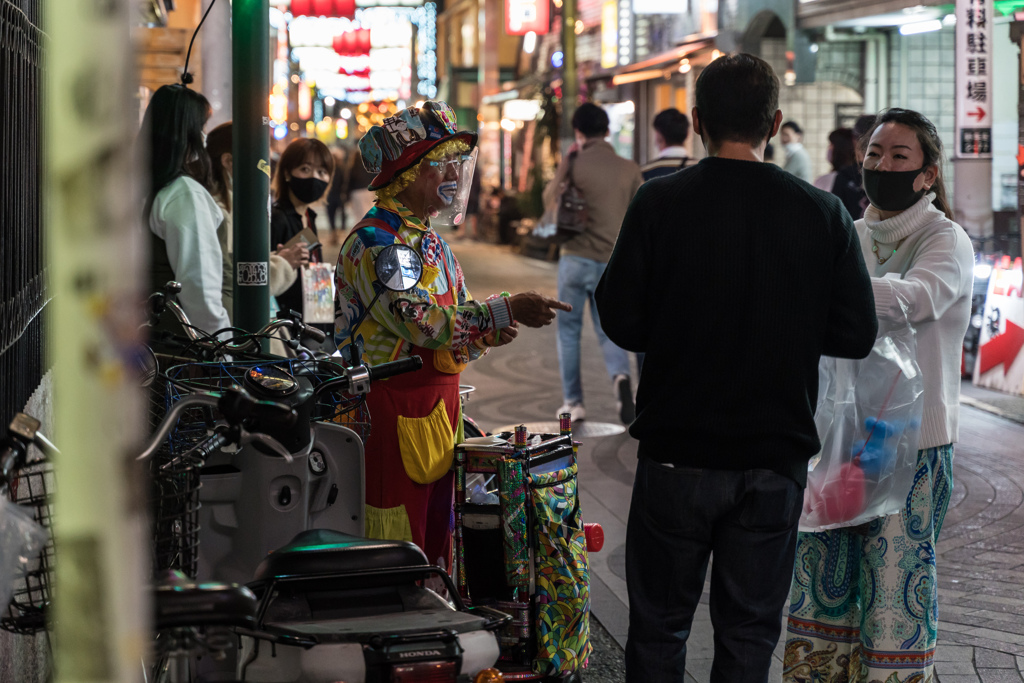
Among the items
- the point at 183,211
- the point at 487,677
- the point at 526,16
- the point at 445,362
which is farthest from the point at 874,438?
the point at 526,16

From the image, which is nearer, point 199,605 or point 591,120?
point 199,605

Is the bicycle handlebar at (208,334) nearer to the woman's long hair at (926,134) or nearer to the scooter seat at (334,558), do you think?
the scooter seat at (334,558)

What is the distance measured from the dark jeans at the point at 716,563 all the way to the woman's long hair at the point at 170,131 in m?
2.53

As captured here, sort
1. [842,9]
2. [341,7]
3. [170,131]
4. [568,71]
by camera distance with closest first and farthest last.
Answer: [170,131]
[842,9]
[568,71]
[341,7]

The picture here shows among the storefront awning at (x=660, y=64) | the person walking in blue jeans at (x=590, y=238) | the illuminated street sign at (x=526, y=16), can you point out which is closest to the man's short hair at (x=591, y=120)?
the person walking in blue jeans at (x=590, y=238)

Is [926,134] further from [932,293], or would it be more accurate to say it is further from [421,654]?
[421,654]

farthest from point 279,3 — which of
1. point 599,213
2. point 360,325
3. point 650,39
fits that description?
point 360,325

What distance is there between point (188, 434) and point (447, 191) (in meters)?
1.11

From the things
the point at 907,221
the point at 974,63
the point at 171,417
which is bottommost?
the point at 171,417

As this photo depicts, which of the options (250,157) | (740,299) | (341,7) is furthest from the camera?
(341,7)

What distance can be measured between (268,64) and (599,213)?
3.89 meters

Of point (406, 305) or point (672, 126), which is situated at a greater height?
point (672, 126)

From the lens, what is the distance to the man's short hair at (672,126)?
8617 millimetres

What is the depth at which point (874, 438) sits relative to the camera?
3512 millimetres
